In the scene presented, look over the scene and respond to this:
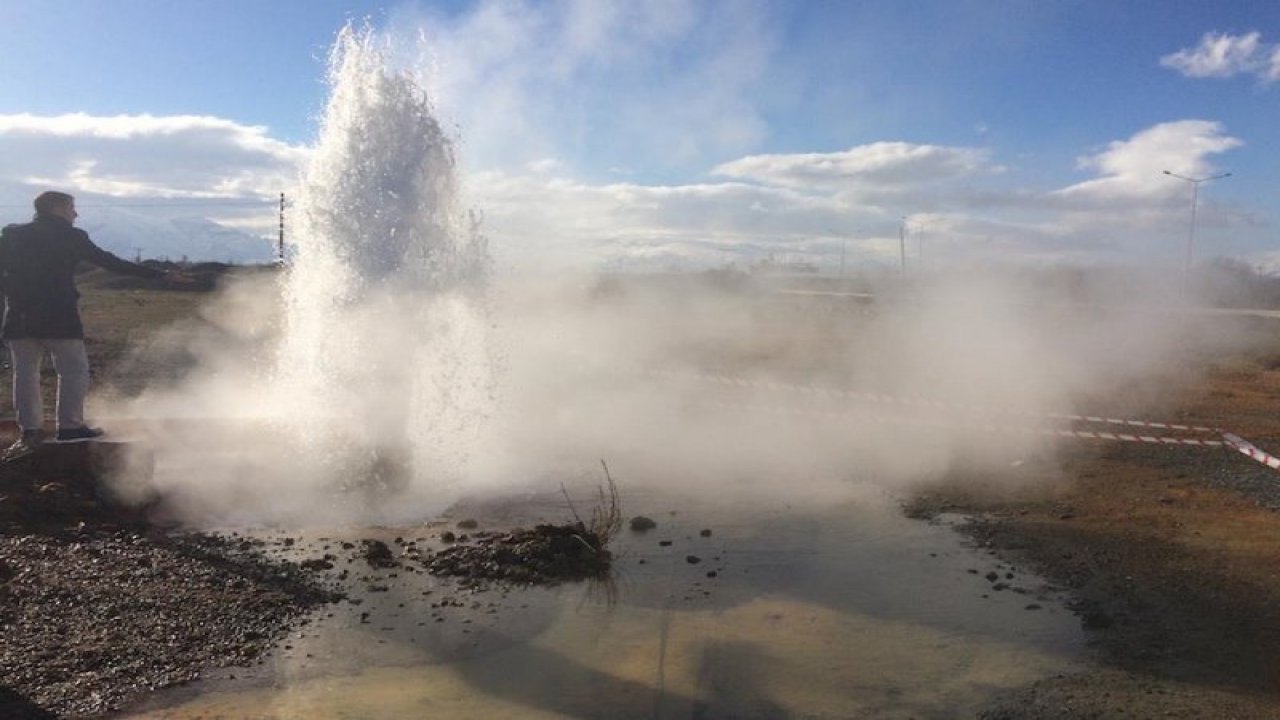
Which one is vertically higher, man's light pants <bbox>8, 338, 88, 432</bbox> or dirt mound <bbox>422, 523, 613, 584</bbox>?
man's light pants <bbox>8, 338, 88, 432</bbox>

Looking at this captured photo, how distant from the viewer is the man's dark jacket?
7016mm

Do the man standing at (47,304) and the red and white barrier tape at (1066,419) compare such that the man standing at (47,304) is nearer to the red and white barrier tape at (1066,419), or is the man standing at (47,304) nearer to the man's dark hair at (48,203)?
the man's dark hair at (48,203)

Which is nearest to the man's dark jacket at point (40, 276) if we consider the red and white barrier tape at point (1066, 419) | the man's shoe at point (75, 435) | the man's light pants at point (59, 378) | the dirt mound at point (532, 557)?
the man's light pants at point (59, 378)

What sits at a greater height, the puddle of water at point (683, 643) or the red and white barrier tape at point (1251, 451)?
the red and white barrier tape at point (1251, 451)

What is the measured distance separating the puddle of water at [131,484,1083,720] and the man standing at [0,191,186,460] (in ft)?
8.42

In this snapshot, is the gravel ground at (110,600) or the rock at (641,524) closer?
the gravel ground at (110,600)

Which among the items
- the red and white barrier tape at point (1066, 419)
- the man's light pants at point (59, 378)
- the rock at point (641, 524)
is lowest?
the rock at point (641, 524)

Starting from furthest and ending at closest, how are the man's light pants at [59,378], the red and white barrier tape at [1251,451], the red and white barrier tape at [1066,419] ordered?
the red and white barrier tape at [1066,419], the red and white barrier tape at [1251,451], the man's light pants at [59,378]

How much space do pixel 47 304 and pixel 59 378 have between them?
576mm

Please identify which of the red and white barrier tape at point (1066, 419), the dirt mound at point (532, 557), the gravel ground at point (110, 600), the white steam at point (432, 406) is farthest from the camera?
the red and white barrier tape at point (1066, 419)

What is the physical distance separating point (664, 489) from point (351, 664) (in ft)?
14.2

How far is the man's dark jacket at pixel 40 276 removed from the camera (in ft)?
23.0

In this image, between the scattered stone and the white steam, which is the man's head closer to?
the white steam

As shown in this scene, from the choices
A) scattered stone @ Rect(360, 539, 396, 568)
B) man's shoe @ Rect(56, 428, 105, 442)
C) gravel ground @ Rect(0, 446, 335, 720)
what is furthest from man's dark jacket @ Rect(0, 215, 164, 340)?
scattered stone @ Rect(360, 539, 396, 568)
